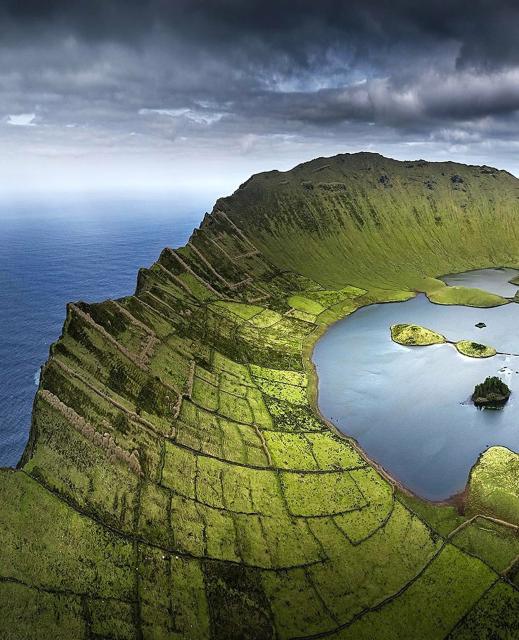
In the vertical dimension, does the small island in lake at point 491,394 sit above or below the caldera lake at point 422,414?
above

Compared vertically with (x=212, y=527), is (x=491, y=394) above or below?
above

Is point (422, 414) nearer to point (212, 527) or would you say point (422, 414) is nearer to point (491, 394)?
point (491, 394)

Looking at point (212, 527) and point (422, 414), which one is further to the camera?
point (422, 414)

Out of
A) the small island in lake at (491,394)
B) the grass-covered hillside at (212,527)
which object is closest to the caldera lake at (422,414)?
the small island in lake at (491,394)

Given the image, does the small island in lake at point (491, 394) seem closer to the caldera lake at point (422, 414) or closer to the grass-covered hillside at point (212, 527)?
the caldera lake at point (422, 414)

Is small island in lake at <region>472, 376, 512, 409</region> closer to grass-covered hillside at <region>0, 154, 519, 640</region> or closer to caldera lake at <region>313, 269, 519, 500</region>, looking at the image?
caldera lake at <region>313, 269, 519, 500</region>

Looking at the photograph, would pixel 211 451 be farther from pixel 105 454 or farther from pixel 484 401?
pixel 484 401

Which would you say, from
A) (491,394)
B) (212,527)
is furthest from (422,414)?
(212,527)

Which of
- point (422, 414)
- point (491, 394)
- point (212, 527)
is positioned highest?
point (491, 394)
